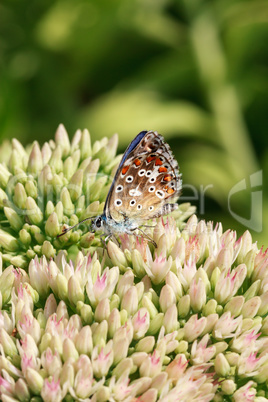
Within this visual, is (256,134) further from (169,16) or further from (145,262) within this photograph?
(145,262)

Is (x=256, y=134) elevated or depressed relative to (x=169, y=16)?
depressed

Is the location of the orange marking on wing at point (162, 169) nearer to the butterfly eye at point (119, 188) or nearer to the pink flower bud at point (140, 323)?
the butterfly eye at point (119, 188)

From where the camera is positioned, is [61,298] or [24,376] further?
[61,298]

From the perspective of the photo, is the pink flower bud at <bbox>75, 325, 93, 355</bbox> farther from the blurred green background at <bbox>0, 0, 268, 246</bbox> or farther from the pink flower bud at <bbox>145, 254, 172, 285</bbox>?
the blurred green background at <bbox>0, 0, 268, 246</bbox>

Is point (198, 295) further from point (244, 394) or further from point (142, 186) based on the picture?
point (142, 186)

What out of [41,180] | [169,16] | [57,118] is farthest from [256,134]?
[41,180]

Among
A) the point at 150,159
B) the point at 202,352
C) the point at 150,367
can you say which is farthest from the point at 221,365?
the point at 150,159

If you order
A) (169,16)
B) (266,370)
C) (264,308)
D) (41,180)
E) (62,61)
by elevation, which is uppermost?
(169,16)
